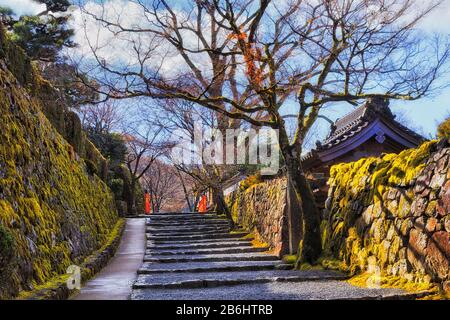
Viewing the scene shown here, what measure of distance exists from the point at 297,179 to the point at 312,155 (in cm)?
372

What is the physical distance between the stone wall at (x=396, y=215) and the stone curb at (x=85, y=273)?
5201mm

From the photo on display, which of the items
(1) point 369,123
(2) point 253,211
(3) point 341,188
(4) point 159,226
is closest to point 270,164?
(2) point 253,211

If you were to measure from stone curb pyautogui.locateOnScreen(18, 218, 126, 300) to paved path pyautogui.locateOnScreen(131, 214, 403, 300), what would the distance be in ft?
3.11

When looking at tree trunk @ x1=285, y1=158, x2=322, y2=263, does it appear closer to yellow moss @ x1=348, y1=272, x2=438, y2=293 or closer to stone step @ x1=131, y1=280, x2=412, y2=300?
stone step @ x1=131, y1=280, x2=412, y2=300

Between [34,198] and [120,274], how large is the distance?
11.8 feet

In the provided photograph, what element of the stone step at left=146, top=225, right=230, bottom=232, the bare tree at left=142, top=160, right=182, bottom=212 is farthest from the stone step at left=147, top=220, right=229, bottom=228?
the bare tree at left=142, top=160, right=182, bottom=212

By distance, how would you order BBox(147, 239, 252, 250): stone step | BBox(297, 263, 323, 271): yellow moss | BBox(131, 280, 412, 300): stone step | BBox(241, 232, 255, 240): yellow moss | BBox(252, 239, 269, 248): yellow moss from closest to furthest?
1. BBox(131, 280, 412, 300): stone step
2. BBox(297, 263, 323, 271): yellow moss
3. BBox(252, 239, 269, 248): yellow moss
4. BBox(147, 239, 252, 250): stone step
5. BBox(241, 232, 255, 240): yellow moss

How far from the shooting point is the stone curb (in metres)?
6.33

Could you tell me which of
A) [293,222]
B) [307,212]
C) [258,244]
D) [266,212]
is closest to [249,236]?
[258,244]

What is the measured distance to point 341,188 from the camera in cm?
1121

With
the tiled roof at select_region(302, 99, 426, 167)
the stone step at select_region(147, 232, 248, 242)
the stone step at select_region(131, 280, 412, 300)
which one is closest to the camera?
the stone step at select_region(131, 280, 412, 300)

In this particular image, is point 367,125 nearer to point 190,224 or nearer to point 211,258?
point 211,258

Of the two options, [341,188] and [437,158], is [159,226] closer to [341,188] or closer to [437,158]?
[341,188]

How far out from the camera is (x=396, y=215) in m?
8.48
